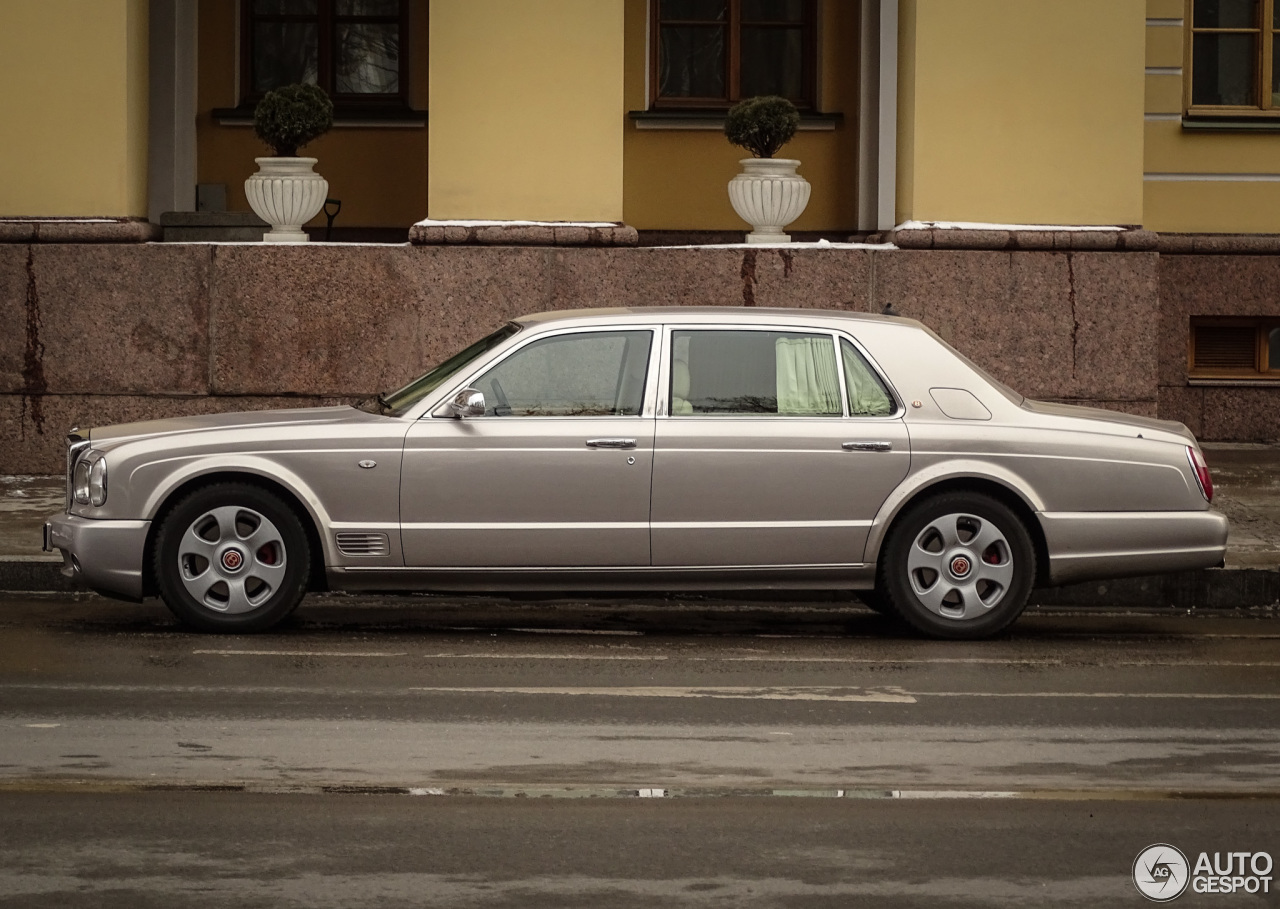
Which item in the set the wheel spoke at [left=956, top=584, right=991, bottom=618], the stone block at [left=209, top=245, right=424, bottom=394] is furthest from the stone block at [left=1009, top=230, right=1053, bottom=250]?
the wheel spoke at [left=956, top=584, right=991, bottom=618]

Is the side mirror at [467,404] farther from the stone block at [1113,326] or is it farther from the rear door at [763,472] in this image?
the stone block at [1113,326]

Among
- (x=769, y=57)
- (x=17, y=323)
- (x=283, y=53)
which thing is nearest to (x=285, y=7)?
(x=283, y=53)

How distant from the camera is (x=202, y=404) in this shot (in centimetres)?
1493

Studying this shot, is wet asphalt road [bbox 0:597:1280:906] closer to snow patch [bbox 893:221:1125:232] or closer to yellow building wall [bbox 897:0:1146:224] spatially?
snow patch [bbox 893:221:1125:232]

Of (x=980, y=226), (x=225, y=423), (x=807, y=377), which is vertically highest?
(x=980, y=226)

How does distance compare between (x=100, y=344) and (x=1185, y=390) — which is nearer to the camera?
(x=100, y=344)

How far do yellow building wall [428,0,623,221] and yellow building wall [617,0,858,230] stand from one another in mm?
2296

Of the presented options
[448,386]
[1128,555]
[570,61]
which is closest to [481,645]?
[448,386]

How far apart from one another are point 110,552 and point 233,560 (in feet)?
1.77

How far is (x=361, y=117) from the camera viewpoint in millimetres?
17578

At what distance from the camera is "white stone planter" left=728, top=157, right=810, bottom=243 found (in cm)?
1557

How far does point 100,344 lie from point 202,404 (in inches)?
33.5

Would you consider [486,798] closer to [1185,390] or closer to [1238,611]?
[1238,611]

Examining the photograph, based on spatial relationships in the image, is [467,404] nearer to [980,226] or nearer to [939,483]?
[939,483]
